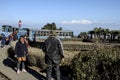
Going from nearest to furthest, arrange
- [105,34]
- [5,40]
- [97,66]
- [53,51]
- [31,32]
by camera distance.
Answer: [97,66], [53,51], [5,40], [31,32], [105,34]

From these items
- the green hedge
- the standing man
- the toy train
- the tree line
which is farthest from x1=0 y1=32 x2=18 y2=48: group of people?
the tree line

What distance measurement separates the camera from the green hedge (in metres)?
8.46

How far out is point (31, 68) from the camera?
Answer: 1553 cm

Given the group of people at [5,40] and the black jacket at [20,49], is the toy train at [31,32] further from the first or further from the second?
the black jacket at [20,49]

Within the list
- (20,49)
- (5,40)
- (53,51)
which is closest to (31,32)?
(5,40)

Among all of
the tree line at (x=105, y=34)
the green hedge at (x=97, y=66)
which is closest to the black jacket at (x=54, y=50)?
the green hedge at (x=97, y=66)

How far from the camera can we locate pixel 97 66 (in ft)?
29.3

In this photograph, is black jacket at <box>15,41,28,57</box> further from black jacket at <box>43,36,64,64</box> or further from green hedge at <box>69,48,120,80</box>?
green hedge at <box>69,48,120,80</box>

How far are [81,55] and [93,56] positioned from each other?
594 millimetres

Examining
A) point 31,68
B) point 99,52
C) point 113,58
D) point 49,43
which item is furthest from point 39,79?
point 113,58

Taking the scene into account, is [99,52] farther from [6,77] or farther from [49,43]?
[6,77]

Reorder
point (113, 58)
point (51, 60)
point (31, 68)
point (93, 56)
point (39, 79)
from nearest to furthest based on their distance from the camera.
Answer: point (113, 58) < point (93, 56) < point (51, 60) < point (39, 79) < point (31, 68)

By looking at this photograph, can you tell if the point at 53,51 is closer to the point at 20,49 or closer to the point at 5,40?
the point at 20,49

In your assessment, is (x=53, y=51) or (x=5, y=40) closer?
(x=53, y=51)
